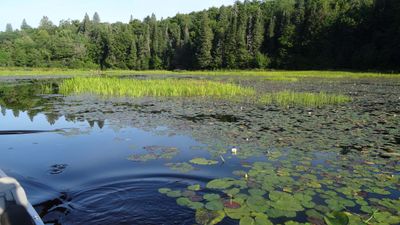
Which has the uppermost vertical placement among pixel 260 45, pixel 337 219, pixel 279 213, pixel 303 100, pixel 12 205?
pixel 260 45

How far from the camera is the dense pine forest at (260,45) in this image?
54422mm

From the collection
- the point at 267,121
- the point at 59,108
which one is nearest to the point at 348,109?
the point at 267,121

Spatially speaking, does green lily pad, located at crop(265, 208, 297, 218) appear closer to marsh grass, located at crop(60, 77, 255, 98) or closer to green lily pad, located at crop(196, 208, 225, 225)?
green lily pad, located at crop(196, 208, 225, 225)

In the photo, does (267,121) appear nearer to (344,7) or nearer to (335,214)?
(335,214)

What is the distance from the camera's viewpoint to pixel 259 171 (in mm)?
5902

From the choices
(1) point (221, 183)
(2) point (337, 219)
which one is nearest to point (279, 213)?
(2) point (337, 219)

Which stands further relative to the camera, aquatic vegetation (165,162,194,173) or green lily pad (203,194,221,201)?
aquatic vegetation (165,162,194,173)

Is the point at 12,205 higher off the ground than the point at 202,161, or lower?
higher

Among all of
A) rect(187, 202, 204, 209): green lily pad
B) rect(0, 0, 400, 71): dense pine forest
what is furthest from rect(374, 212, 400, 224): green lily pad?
rect(0, 0, 400, 71): dense pine forest

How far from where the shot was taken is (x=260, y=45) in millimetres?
67562

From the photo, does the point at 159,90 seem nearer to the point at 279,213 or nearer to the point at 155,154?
the point at 155,154

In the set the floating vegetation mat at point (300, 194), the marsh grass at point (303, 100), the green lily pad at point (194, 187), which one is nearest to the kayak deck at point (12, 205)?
the floating vegetation mat at point (300, 194)

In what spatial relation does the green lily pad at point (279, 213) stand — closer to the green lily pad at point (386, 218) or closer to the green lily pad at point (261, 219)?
the green lily pad at point (261, 219)

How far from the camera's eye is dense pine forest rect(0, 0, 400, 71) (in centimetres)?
5442
